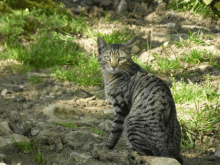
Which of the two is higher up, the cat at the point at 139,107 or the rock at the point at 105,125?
the cat at the point at 139,107

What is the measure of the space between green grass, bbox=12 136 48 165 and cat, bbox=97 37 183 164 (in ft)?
2.81

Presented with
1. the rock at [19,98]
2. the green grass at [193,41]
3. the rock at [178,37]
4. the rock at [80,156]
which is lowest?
the rock at [80,156]

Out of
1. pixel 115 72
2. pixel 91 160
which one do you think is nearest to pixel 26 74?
pixel 115 72

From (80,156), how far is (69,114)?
3.85 feet

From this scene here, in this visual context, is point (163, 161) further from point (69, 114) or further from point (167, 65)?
point (167, 65)

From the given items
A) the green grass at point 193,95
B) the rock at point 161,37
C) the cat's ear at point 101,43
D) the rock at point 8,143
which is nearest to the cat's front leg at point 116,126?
the cat's ear at point 101,43

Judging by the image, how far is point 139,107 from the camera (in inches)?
109

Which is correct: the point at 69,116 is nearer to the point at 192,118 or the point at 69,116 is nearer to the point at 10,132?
the point at 10,132

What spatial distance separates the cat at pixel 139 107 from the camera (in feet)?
8.54

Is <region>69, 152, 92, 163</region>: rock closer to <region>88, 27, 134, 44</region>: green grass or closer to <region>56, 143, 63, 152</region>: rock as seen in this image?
<region>56, 143, 63, 152</region>: rock

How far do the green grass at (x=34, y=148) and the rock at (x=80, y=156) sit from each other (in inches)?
13.8

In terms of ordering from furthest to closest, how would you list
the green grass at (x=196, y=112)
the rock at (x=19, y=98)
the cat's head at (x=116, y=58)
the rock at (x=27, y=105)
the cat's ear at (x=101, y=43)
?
the rock at (x=19, y=98)
the rock at (x=27, y=105)
the green grass at (x=196, y=112)
the cat's ear at (x=101, y=43)
the cat's head at (x=116, y=58)

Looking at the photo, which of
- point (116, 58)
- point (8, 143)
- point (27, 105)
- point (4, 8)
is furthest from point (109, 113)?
point (4, 8)

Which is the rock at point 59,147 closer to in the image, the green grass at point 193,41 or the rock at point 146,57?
the rock at point 146,57
